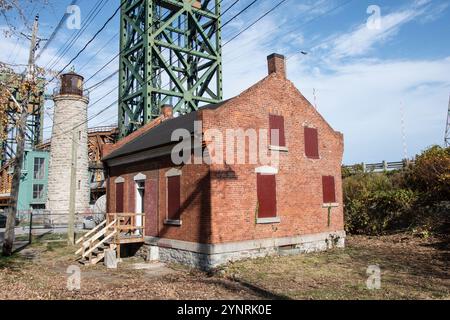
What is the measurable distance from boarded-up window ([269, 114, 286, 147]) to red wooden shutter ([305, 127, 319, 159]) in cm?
175

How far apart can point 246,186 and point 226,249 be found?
8.50 ft

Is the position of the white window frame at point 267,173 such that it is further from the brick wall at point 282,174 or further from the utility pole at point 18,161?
the utility pole at point 18,161

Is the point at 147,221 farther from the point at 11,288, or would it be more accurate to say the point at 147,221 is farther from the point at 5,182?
the point at 5,182

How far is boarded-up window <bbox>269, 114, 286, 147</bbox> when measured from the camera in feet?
52.3

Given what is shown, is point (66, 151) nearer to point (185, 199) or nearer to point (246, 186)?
point (185, 199)

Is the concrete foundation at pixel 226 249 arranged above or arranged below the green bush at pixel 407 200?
below

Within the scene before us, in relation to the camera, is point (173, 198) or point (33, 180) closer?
point (173, 198)

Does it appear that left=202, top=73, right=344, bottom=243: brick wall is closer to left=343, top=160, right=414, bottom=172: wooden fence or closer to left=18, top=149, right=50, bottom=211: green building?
left=343, top=160, right=414, bottom=172: wooden fence

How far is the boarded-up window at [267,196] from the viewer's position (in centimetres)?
1493

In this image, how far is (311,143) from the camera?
17.8m

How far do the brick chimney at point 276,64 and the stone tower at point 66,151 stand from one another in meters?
26.4

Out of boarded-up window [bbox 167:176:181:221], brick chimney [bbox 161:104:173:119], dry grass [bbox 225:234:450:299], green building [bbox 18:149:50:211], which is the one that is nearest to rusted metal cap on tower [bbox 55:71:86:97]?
green building [bbox 18:149:50:211]

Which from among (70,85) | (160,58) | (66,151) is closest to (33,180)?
(66,151)

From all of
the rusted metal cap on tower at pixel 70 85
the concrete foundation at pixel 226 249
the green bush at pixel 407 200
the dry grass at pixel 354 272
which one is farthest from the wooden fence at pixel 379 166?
the rusted metal cap on tower at pixel 70 85
